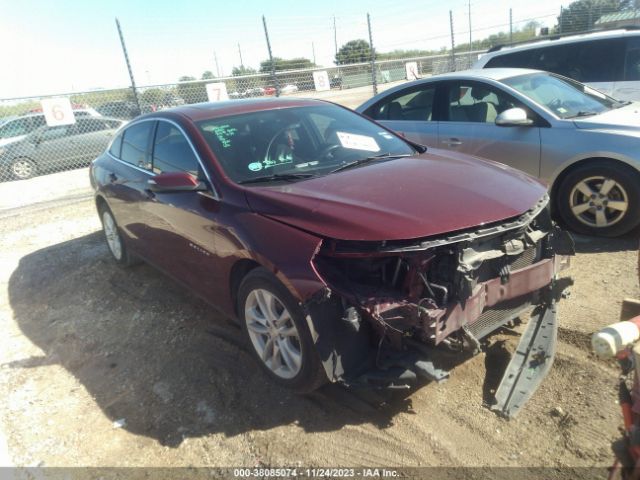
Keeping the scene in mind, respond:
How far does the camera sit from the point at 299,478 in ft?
7.84

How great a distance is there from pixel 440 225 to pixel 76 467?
2383 millimetres

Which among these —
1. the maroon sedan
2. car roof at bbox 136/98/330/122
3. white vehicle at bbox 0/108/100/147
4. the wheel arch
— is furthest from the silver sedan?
white vehicle at bbox 0/108/100/147

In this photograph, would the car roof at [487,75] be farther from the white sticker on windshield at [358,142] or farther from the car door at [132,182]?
the car door at [132,182]

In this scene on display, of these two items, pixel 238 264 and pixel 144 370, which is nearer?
pixel 238 264

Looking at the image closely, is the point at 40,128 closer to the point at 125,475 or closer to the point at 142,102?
the point at 142,102

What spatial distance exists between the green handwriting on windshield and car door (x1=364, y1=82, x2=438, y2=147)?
9.05ft

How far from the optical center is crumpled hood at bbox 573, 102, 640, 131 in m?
4.51

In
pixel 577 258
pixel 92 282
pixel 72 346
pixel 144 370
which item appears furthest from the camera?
pixel 92 282

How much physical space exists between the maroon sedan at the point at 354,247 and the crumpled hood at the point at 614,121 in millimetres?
2007

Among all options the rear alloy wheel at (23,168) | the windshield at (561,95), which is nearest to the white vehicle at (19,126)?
the rear alloy wheel at (23,168)

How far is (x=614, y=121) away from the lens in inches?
183

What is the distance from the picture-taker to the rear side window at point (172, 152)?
3.51 metres

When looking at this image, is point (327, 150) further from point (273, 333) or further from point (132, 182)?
point (132, 182)

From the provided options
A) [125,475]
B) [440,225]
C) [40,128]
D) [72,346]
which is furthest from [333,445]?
[40,128]
